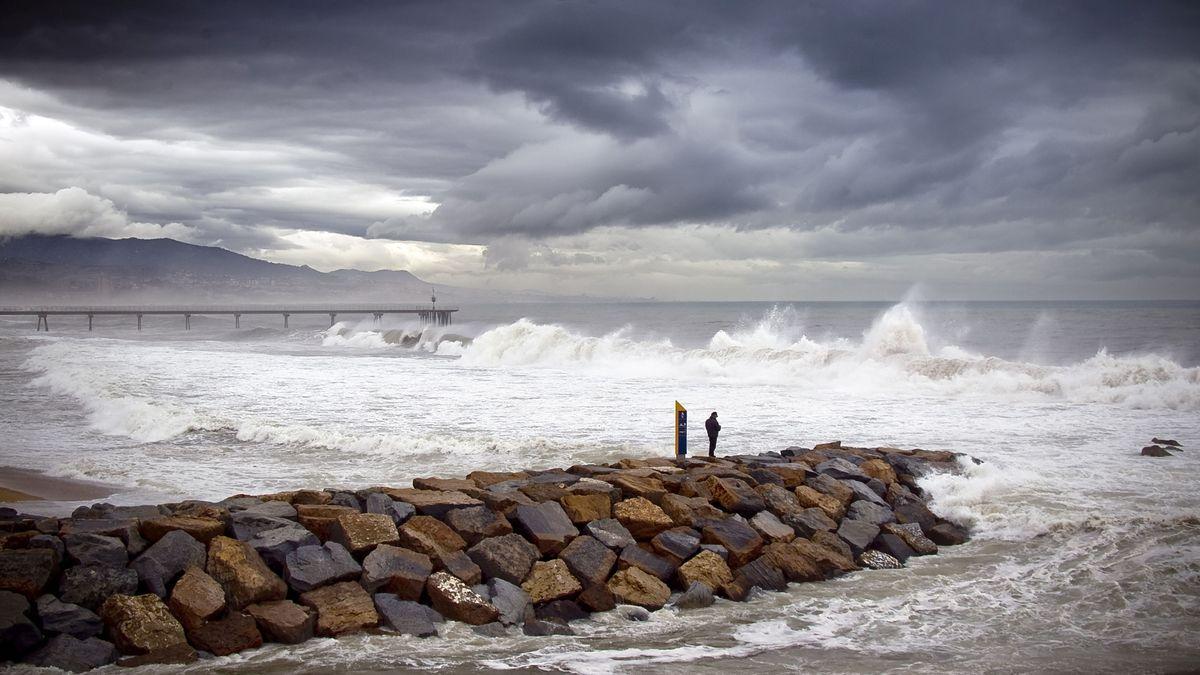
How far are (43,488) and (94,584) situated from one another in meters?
6.62

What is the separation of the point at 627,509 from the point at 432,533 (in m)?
1.97

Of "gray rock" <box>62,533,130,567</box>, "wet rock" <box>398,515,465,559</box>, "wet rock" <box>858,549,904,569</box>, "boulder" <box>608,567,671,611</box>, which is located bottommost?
"wet rock" <box>858,549,904,569</box>

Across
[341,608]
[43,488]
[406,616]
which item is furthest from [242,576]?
[43,488]

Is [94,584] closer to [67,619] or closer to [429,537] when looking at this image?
[67,619]

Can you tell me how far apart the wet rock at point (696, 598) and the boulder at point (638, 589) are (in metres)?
0.14

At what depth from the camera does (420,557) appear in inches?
298

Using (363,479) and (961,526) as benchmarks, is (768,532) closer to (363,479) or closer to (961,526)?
(961,526)

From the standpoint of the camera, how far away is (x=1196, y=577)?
8227 millimetres

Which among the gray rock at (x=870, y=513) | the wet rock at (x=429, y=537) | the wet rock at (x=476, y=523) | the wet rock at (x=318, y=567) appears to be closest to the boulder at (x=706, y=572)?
the wet rock at (x=476, y=523)

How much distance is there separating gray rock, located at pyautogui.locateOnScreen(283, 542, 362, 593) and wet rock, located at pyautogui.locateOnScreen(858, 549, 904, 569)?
4.90 meters

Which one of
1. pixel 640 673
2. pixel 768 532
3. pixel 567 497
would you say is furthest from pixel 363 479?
pixel 640 673

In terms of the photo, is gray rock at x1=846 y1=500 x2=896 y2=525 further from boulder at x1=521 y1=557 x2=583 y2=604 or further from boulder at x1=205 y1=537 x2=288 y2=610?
boulder at x1=205 y1=537 x2=288 y2=610

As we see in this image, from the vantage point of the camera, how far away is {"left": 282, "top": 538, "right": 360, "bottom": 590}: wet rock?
7066mm

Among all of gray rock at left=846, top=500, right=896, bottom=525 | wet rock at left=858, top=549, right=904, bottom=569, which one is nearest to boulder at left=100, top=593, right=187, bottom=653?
wet rock at left=858, top=549, right=904, bottom=569
